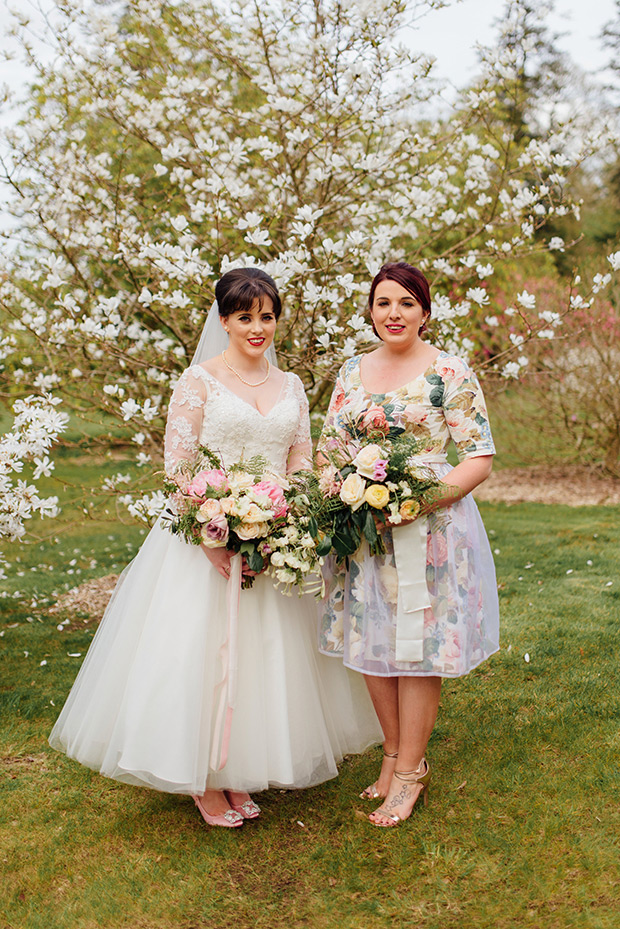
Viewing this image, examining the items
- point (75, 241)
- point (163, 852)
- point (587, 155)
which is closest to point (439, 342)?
point (587, 155)

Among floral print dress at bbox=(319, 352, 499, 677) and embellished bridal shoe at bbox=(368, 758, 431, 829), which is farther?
embellished bridal shoe at bbox=(368, 758, 431, 829)

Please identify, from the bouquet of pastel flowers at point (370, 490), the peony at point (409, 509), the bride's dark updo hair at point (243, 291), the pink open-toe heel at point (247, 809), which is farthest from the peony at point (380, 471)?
the pink open-toe heel at point (247, 809)

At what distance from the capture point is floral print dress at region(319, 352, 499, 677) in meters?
2.93

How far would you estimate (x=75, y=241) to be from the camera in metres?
5.34

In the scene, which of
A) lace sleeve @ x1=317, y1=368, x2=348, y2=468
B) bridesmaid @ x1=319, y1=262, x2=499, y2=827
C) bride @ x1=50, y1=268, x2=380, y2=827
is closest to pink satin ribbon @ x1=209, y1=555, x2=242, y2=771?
bride @ x1=50, y1=268, x2=380, y2=827

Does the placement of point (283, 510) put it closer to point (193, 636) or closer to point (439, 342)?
point (193, 636)

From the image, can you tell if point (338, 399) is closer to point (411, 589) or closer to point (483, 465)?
point (483, 465)

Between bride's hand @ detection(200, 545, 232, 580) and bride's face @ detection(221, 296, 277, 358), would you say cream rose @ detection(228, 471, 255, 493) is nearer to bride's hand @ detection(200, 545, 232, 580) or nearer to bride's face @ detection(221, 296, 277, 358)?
bride's hand @ detection(200, 545, 232, 580)

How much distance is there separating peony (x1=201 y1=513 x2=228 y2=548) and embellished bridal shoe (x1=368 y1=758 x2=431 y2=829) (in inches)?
45.7

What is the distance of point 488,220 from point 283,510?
394 centimetres

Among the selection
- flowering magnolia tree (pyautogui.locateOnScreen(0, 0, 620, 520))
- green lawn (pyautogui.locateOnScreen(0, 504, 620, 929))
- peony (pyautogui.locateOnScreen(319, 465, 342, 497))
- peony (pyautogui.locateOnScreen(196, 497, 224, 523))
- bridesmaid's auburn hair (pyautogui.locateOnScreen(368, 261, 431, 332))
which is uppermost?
flowering magnolia tree (pyautogui.locateOnScreen(0, 0, 620, 520))

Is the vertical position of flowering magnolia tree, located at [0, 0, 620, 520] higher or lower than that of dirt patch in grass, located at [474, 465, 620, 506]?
higher
